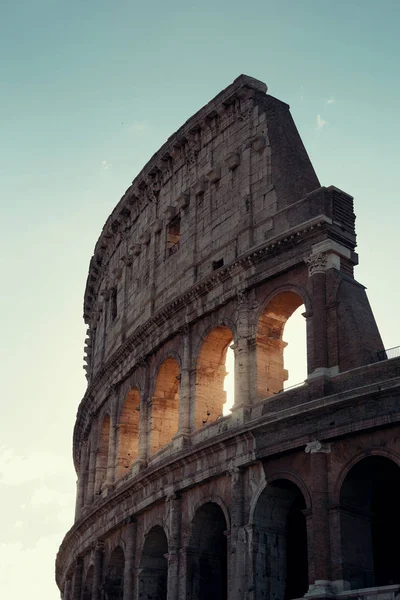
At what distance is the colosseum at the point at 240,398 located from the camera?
→ 1869 centimetres

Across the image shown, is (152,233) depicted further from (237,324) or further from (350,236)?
(350,236)

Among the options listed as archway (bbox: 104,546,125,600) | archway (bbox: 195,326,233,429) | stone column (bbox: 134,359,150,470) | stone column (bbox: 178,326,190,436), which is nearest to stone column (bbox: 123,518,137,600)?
stone column (bbox: 134,359,150,470)

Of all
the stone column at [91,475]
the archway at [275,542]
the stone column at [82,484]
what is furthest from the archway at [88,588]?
the archway at [275,542]

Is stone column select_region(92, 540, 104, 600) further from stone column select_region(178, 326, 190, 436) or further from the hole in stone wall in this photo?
the hole in stone wall

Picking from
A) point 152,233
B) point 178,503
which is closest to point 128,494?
point 178,503

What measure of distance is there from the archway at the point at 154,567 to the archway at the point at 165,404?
8.57 feet

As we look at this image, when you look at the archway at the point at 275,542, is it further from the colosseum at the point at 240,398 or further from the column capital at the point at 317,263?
the column capital at the point at 317,263

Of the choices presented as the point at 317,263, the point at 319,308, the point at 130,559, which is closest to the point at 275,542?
the point at 319,308

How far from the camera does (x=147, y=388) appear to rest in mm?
26844

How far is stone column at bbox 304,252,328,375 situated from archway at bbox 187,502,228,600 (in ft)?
15.3

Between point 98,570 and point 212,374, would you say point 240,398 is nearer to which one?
point 212,374

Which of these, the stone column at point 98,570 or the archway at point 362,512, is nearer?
the archway at point 362,512

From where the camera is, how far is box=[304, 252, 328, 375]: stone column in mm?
20047

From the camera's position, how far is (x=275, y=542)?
2031cm
